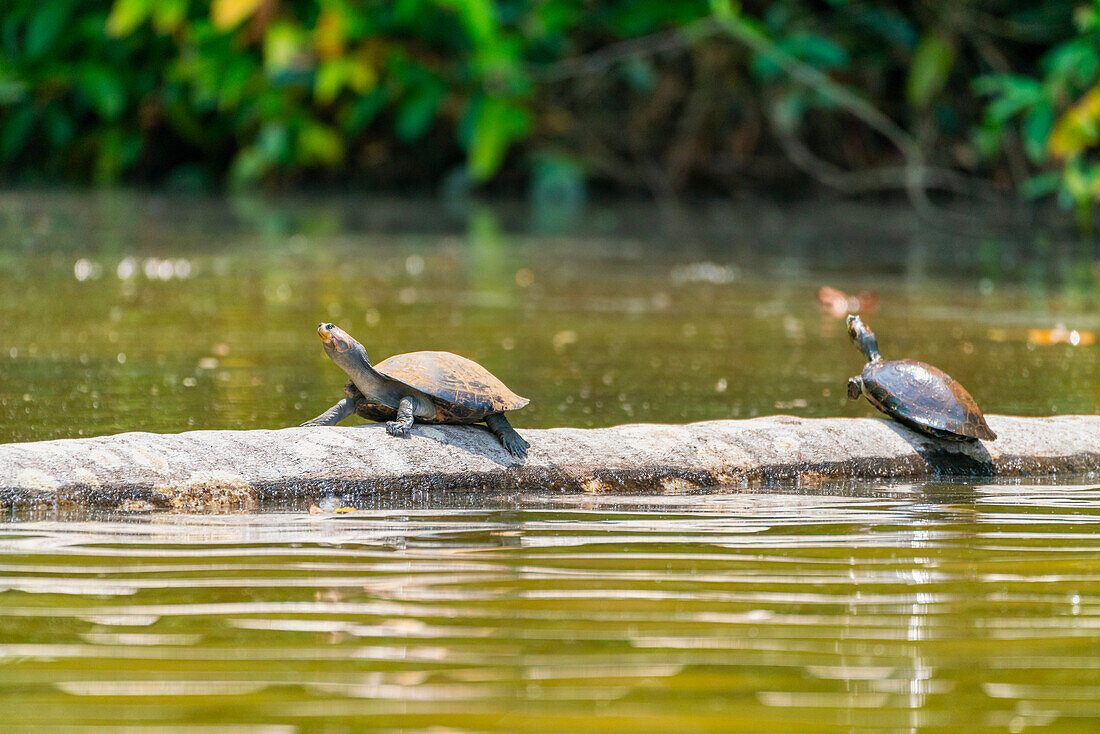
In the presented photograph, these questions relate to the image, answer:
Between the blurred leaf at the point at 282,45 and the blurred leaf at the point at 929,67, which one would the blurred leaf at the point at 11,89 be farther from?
the blurred leaf at the point at 929,67

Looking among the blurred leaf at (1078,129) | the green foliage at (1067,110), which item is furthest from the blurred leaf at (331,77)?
the blurred leaf at (1078,129)

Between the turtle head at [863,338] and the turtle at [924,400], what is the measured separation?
22 centimetres

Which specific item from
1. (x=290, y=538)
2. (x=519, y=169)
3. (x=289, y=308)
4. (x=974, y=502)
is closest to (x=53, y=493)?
(x=290, y=538)

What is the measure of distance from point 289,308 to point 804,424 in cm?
461

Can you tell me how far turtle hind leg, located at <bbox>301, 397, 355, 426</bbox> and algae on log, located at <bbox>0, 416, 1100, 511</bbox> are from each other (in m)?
0.12

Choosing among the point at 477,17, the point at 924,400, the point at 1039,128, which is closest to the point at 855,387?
the point at 924,400

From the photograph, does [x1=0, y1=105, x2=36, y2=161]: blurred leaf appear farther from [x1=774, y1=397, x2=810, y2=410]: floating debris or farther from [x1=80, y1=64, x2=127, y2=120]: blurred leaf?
[x1=774, y1=397, x2=810, y2=410]: floating debris

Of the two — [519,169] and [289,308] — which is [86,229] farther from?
[519,169]

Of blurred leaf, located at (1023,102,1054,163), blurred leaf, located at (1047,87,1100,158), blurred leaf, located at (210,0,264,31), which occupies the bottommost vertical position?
blurred leaf, located at (1047,87,1100,158)

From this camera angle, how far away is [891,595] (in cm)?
294

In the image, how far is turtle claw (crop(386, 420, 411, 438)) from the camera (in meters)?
3.95

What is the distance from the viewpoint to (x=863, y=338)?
5.01 meters

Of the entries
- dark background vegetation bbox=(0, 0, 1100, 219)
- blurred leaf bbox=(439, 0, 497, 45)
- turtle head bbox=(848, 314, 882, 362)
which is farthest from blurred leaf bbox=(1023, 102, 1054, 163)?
turtle head bbox=(848, 314, 882, 362)

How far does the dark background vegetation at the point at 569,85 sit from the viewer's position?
61.3 ft
